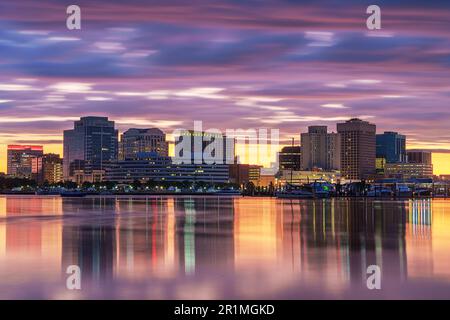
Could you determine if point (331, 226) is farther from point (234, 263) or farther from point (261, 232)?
point (234, 263)

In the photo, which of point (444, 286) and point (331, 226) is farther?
point (331, 226)

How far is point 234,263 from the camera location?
34469mm

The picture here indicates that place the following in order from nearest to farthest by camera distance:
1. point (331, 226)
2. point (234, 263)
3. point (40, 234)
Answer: point (234, 263) < point (40, 234) < point (331, 226)

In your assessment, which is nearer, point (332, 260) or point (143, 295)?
point (143, 295)

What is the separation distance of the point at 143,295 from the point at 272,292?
4696 millimetres
